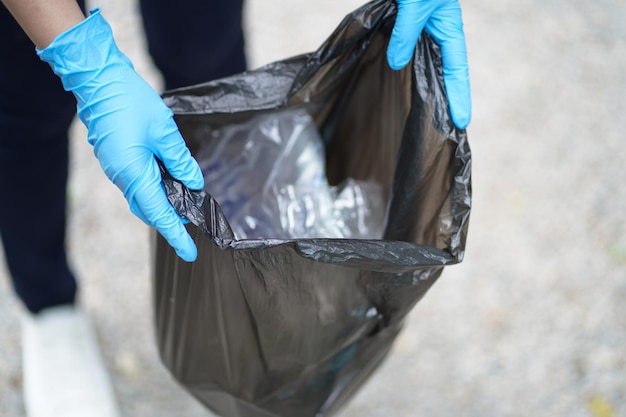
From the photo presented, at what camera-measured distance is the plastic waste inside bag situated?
107 centimetres

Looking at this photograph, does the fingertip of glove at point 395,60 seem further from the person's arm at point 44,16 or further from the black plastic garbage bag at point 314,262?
the person's arm at point 44,16

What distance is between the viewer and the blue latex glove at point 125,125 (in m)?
0.80

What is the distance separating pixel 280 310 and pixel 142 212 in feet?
0.77

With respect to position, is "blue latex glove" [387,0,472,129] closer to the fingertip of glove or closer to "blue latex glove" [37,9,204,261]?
the fingertip of glove

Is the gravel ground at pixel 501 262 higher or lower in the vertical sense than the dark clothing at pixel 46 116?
lower

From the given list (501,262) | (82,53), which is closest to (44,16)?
(82,53)

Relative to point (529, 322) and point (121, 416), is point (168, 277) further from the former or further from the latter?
point (529, 322)

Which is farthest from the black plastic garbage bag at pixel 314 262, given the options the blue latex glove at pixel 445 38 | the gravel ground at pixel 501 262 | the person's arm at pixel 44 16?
the gravel ground at pixel 501 262

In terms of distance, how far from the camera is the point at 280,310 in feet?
2.95

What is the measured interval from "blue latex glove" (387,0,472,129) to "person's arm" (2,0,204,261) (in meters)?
0.35

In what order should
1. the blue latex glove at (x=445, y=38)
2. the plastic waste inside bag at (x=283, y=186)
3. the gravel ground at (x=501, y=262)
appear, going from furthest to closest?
the gravel ground at (x=501, y=262) → the plastic waste inside bag at (x=283, y=186) → the blue latex glove at (x=445, y=38)

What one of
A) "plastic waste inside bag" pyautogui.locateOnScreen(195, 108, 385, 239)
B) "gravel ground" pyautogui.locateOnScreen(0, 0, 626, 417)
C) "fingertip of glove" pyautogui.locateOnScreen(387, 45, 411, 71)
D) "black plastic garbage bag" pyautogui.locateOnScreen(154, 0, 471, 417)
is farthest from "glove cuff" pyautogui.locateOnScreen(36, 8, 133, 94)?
"gravel ground" pyautogui.locateOnScreen(0, 0, 626, 417)

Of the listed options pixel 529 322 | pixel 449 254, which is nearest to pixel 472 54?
pixel 529 322

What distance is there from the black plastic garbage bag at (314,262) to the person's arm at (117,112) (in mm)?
29
